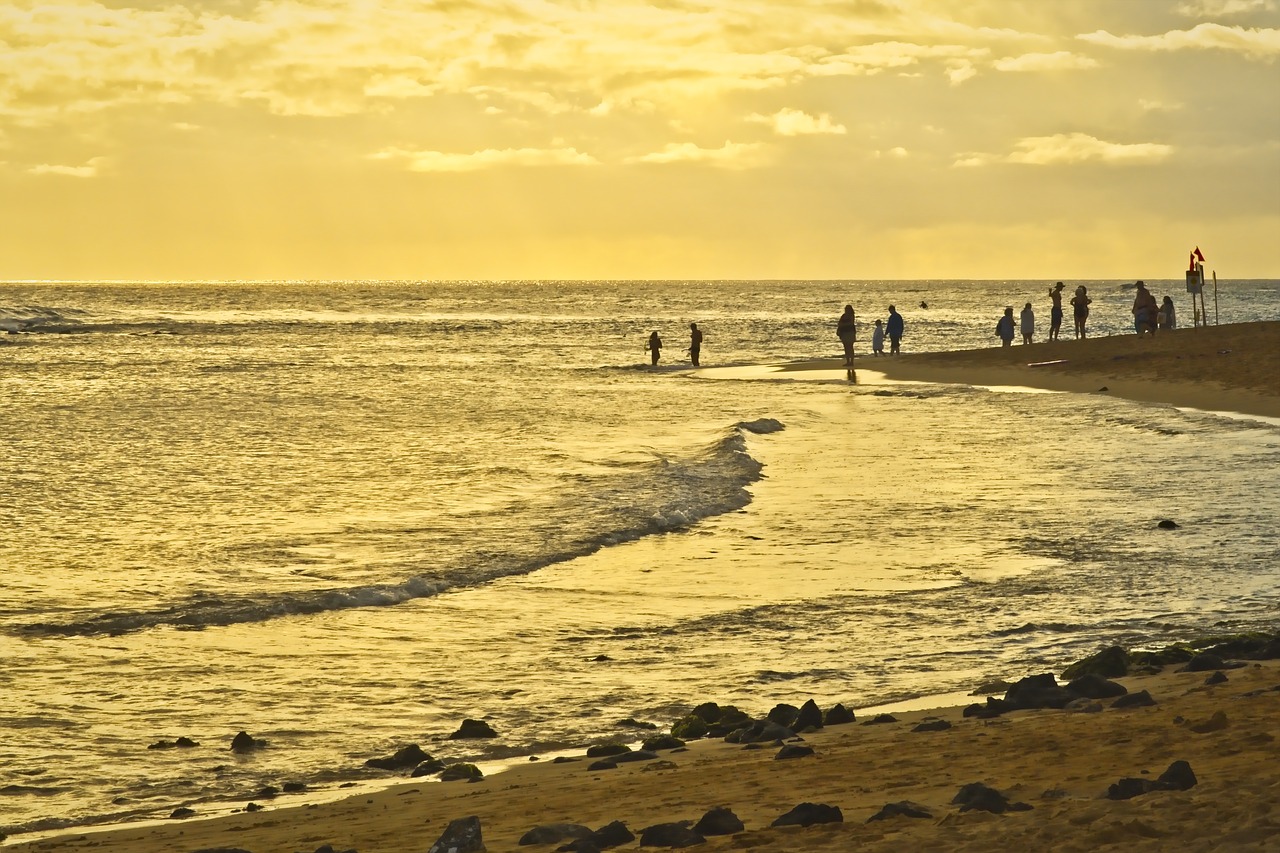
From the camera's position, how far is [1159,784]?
21.5 feet

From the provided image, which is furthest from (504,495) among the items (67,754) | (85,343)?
(85,343)

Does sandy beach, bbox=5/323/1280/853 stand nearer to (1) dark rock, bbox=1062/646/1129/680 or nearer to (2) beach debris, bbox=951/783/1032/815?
(2) beach debris, bbox=951/783/1032/815

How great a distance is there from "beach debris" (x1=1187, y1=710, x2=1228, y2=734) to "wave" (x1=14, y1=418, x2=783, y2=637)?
8384 mm

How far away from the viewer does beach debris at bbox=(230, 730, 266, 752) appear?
9.38 metres

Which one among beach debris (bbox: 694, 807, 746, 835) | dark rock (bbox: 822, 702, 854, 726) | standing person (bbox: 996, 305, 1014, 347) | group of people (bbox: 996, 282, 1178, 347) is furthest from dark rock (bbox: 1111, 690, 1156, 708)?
standing person (bbox: 996, 305, 1014, 347)

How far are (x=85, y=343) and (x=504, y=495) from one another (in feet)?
227

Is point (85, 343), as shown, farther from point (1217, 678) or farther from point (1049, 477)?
point (1217, 678)

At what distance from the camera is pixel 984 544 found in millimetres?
16047

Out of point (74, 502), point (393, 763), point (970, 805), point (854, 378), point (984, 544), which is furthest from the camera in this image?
point (854, 378)

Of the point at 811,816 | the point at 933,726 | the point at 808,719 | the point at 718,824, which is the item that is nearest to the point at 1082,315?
the point at 808,719

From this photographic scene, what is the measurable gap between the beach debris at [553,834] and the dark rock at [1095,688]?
378 centimetres

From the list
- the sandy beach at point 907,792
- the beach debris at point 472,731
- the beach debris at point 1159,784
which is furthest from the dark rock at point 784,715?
the beach debris at point 1159,784

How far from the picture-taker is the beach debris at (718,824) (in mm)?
6551

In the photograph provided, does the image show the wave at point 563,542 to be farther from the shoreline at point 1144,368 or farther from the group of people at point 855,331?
the group of people at point 855,331
